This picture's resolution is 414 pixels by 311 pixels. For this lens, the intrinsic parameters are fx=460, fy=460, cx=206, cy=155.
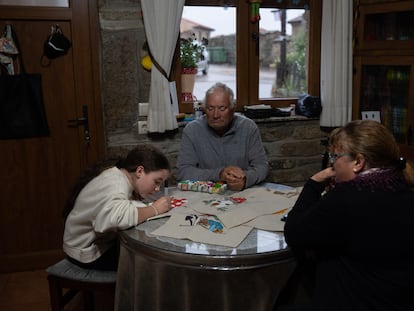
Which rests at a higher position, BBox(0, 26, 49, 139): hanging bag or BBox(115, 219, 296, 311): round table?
BBox(0, 26, 49, 139): hanging bag

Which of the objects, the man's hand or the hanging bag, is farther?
the hanging bag

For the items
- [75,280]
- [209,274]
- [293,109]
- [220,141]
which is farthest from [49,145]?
[209,274]

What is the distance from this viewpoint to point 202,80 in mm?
3486

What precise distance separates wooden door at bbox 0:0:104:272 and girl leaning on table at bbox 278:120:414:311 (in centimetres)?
199

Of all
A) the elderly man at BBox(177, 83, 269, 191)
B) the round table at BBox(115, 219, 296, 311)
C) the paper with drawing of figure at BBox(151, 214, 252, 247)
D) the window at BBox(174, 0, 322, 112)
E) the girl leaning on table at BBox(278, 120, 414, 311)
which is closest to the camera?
the girl leaning on table at BBox(278, 120, 414, 311)

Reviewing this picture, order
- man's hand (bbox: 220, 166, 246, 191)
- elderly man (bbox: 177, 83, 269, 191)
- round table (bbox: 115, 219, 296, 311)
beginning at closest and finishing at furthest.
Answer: round table (bbox: 115, 219, 296, 311) < man's hand (bbox: 220, 166, 246, 191) < elderly man (bbox: 177, 83, 269, 191)

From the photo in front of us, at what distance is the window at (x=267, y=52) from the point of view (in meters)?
3.36

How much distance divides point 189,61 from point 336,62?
3.48ft

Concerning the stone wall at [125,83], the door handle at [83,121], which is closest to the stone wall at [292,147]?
the stone wall at [125,83]

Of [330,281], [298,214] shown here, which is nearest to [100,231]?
[298,214]

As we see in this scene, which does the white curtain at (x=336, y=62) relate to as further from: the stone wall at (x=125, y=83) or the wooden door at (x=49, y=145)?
the wooden door at (x=49, y=145)

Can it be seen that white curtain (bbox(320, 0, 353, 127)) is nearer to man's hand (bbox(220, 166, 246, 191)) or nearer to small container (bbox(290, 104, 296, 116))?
small container (bbox(290, 104, 296, 116))

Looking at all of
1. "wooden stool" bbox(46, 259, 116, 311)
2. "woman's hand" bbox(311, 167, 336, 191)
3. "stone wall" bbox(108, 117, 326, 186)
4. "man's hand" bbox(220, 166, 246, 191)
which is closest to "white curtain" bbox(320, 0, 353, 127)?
"stone wall" bbox(108, 117, 326, 186)

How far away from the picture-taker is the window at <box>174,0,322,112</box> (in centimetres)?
336
